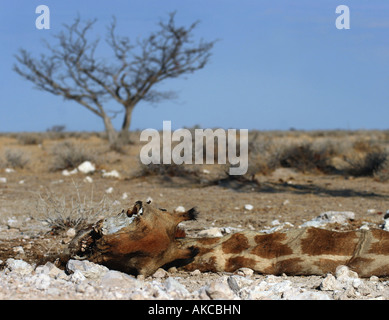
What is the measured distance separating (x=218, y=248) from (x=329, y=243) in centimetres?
78

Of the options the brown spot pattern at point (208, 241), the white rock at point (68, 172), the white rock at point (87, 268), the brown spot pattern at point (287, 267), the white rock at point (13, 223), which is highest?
the brown spot pattern at point (208, 241)

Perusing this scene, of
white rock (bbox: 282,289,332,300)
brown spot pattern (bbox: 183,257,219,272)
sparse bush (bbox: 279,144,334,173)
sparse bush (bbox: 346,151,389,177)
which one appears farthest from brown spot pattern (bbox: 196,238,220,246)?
sparse bush (bbox: 279,144,334,173)

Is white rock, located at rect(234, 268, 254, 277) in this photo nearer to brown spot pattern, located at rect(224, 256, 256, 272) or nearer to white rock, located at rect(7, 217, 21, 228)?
brown spot pattern, located at rect(224, 256, 256, 272)

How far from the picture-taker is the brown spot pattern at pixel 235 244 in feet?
11.8

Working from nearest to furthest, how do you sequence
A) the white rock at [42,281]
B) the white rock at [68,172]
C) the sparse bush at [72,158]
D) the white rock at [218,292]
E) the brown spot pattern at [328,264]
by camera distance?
1. the white rock at [218,292]
2. the white rock at [42,281]
3. the brown spot pattern at [328,264]
4. the white rock at [68,172]
5. the sparse bush at [72,158]

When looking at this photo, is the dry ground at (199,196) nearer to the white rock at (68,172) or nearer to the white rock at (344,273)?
the white rock at (68,172)

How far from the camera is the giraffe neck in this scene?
343 centimetres

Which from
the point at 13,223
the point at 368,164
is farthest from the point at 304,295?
the point at 368,164

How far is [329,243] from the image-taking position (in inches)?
139

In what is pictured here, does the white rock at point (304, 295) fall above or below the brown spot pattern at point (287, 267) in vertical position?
above

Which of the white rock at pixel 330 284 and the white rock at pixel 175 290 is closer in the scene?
the white rock at pixel 175 290

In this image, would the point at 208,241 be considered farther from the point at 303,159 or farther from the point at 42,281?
the point at 303,159

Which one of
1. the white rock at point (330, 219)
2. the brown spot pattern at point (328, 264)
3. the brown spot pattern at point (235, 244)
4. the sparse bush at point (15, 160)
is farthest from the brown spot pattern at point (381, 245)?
the sparse bush at point (15, 160)
